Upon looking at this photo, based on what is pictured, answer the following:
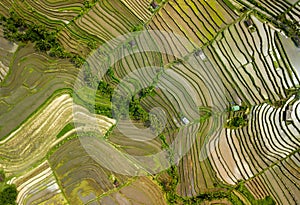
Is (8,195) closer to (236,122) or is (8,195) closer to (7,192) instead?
(7,192)

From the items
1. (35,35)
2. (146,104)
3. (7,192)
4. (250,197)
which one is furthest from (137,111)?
(7,192)

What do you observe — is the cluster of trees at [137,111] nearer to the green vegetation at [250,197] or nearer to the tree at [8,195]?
the green vegetation at [250,197]

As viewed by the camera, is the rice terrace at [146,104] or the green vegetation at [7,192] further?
the green vegetation at [7,192]

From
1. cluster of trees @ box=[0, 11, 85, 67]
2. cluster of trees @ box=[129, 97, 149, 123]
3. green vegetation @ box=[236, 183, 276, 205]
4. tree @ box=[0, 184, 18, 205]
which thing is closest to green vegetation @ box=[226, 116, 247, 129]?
green vegetation @ box=[236, 183, 276, 205]

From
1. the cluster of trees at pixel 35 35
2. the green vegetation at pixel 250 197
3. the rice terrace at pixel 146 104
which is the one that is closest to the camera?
the rice terrace at pixel 146 104

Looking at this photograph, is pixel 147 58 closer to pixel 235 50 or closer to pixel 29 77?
pixel 235 50

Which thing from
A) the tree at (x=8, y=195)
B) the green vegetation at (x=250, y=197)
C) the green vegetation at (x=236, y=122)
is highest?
the tree at (x=8, y=195)

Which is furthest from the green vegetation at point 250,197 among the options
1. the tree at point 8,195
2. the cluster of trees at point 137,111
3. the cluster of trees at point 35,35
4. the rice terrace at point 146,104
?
the tree at point 8,195
